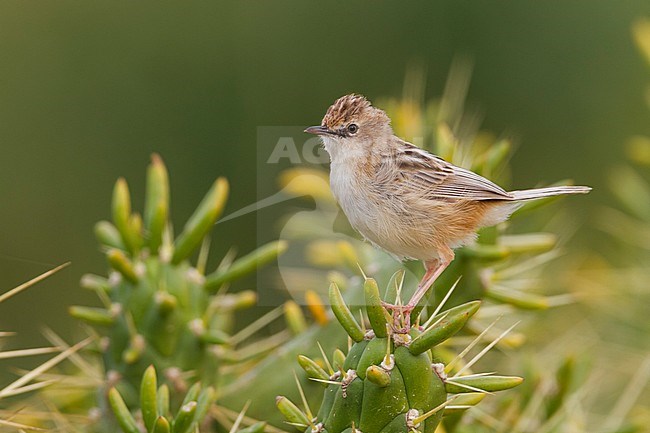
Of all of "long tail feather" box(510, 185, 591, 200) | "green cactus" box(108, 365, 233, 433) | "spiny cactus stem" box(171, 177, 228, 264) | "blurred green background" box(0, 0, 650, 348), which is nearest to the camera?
"green cactus" box(108, 365, 233, 433)

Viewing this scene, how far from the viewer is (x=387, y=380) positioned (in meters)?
1.82

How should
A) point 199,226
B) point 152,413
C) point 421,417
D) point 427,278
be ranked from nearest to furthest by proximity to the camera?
point 421,417, point 152,413, point 427,278, point 199,226

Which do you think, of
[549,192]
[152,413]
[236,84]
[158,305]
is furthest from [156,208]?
[236,84]

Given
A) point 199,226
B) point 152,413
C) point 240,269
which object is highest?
point 199,226

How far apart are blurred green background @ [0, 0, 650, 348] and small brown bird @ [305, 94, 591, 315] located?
3605 millimetres

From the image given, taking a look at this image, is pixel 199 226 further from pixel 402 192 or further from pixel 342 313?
pixel 342 313

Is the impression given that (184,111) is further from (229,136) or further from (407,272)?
(407,272)

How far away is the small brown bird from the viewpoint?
7.52 ft

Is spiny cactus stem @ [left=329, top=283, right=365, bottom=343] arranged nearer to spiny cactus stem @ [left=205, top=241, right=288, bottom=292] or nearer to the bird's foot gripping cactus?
the bird's foot gripping cactus

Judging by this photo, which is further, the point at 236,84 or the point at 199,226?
the point at 236,84

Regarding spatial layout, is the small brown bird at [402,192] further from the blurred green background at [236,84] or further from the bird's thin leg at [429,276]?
the blurred green background at [236,84]

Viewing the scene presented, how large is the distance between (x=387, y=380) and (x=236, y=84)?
4740 millimetres

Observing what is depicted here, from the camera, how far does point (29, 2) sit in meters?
6.48

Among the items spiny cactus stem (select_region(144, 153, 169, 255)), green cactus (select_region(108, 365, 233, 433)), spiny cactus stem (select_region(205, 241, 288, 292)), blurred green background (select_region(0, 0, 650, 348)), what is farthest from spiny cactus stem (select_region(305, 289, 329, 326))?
blurred green background (select_region(0, 0, 650, 348))
